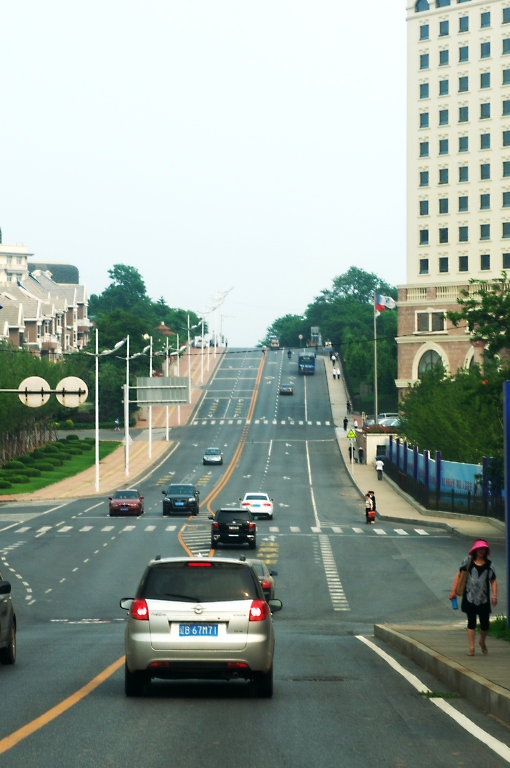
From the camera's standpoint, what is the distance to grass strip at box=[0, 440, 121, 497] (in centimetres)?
7581

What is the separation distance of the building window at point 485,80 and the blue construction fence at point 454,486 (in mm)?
58635

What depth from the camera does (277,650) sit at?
1928 cm

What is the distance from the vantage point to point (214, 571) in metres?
13.1

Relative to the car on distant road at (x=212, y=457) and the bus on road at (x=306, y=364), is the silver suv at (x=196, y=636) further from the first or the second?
the bus on road at (x=306, y=364)

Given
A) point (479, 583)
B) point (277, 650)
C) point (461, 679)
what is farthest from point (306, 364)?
point (461, 679)

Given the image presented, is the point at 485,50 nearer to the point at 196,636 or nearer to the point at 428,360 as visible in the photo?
the point at 428,360

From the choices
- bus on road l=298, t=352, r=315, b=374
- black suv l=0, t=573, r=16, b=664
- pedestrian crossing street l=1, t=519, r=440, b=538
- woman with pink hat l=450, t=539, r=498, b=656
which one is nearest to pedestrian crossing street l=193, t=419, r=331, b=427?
bus on road l=298, t=352, r=315, b=374

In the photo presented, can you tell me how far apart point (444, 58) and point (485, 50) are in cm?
434

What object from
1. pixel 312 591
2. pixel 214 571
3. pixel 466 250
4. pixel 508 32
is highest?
pixel 508 32

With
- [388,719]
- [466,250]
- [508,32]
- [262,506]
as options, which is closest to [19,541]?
[262,506]

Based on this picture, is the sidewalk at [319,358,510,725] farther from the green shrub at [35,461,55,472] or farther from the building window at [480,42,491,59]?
the building window at [480,42,491,59]

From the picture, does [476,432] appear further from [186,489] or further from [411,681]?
[411,681]

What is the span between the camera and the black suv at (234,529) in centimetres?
4338

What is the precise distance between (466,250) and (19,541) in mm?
77425
